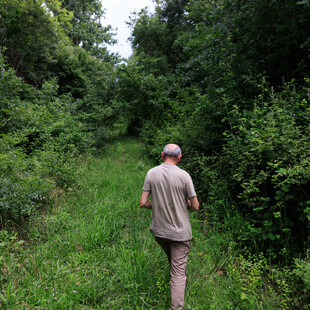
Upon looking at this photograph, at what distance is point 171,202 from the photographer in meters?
2.08

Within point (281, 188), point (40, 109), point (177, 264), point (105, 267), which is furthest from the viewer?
point (40, 109)

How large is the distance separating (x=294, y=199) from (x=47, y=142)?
244 inches

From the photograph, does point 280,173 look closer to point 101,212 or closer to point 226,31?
point 101,212

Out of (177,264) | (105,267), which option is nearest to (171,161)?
(177,264)

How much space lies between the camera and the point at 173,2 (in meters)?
12.5

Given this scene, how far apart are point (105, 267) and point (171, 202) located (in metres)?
1.45

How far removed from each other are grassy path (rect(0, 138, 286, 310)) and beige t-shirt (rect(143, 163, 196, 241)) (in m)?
0.71

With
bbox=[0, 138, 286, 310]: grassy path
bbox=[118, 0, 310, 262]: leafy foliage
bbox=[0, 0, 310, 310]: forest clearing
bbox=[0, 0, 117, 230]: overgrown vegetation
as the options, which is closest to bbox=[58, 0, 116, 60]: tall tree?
bbox=[0, 0, 117, 230]: overgrown vegetation

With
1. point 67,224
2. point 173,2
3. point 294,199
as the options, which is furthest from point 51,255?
point 173,2

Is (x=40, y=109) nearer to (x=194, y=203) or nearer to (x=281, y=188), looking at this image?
(x=194, y=203)

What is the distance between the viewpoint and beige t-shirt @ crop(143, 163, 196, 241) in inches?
81.0

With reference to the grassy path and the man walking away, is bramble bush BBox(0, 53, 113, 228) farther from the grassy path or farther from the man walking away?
the man walking away

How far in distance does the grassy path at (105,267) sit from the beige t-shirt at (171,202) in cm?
71

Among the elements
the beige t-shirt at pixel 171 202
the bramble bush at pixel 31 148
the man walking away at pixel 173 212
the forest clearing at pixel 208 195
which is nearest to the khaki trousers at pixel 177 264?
the man walking away at pixel 173 212
